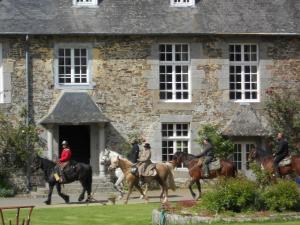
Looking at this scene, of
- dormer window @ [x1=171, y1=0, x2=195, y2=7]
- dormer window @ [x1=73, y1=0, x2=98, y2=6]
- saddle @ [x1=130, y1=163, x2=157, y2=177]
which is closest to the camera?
saddle @ [x1=130, y1=163, x2=157, y2=177]

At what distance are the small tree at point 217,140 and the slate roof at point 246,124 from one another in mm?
322

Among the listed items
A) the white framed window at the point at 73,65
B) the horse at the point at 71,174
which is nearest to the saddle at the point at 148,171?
the horse at the point at 71,174

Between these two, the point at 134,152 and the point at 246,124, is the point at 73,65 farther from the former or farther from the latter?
Result: the point at 246,124

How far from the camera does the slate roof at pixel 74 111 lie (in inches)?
1296

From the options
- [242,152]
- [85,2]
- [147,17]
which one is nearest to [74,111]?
[85,2]

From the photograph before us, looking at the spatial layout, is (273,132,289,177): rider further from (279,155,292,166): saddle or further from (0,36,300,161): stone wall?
(0,36,300,161): stone wall

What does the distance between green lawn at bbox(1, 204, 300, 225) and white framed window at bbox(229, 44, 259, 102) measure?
404 inches

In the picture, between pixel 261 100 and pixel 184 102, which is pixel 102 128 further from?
pixel 261 100

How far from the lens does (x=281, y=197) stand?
21.1 m

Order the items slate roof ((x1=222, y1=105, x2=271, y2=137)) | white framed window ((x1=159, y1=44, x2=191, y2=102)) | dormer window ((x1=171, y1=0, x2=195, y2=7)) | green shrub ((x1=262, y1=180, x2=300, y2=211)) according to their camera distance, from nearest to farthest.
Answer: green shrub ((x1=262, y1=180, x2=300, y2=211)), slate roof ((x1=222, y1=105, x2=271, y2=137)), white framed window ((x1=159, y1=44, x2=191, y2=102)), dormer window ((x1=171, y1=0, x2=195, y2=7))

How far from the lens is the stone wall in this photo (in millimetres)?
33562

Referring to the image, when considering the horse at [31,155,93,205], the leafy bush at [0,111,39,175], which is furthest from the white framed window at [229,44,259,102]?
the horse at [31,155,93,205]

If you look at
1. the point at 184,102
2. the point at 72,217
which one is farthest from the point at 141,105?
the point at 72,217

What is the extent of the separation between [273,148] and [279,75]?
3.02 metres
